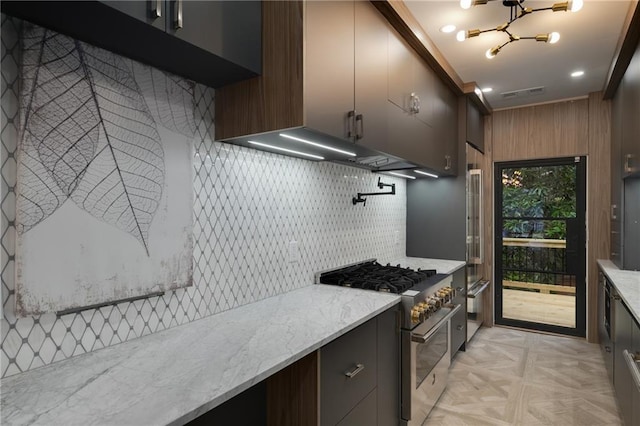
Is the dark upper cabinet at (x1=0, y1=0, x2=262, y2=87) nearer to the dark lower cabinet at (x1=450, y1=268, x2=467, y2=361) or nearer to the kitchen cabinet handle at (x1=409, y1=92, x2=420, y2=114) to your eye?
the kitchen cabinet handle at (x1=409, y1=92, x2=420, y2=114)

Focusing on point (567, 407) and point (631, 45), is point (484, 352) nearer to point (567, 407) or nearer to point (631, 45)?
point (567, 407)

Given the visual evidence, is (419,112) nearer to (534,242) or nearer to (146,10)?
(146,10)

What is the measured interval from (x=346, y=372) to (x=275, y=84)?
4.13 ft

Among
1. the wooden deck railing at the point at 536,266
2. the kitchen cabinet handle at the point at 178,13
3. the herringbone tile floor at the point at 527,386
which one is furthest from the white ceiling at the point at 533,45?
the herringbone tile floor at the point at 527,386

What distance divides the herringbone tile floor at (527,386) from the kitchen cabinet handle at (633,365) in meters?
0.72

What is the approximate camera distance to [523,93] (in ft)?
12.4

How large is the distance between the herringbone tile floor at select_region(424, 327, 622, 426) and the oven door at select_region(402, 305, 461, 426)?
21 centimetres

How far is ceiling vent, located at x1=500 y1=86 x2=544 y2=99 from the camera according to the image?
366 cm

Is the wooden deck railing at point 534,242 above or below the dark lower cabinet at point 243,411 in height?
above

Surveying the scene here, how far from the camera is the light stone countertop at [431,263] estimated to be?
3032 millimetres

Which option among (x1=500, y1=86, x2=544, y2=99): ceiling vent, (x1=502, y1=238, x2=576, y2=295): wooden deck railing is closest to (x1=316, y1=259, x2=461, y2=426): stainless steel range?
(x1=502, y1=238, x2=576, y2=295): wooden deck railing

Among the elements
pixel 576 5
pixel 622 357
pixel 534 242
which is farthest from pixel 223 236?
pixel 534 242

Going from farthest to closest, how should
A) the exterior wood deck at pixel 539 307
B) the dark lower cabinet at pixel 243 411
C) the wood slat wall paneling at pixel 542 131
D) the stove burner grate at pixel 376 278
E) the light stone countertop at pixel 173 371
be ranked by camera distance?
the exterior wood deck at pixel 539 307 → the wood slat wall paneling at pixel 542 131 → the stove burner grate at pixel 376 278 → the dark lower cabinet at pixel 243 411 → the light stone countertop at pixel 173 371

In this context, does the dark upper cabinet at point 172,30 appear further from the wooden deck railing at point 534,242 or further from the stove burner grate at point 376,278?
the wooden deck railing at point 534,242
